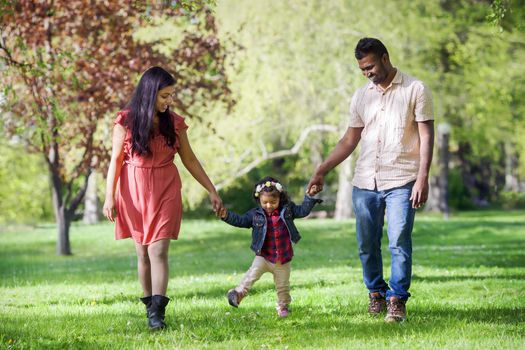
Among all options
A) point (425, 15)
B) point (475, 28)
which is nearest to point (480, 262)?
point (475, 28)

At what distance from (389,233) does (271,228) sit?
0.94 meters

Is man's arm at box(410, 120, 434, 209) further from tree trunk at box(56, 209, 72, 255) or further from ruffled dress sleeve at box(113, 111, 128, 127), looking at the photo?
tree trunk at box(56, 209, 72, 255)

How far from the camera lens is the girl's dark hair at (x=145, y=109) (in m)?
6.62

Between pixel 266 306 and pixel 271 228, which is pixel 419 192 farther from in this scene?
pixel 266 306

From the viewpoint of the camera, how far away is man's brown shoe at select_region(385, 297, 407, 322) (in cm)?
668

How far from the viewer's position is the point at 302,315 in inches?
283

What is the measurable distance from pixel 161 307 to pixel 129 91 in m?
10.2

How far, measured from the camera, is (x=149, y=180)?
22.1 ft

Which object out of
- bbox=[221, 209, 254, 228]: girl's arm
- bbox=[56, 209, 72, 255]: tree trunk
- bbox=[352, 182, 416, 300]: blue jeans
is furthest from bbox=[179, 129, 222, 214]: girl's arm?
bbox=[56, 209, 72, 255]: tree trunk

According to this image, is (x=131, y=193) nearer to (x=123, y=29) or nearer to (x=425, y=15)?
(x=123, y=29)

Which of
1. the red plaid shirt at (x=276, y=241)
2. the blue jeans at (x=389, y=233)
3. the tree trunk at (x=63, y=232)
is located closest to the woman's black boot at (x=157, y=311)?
the red plaid shirt at (x=276, y=241)

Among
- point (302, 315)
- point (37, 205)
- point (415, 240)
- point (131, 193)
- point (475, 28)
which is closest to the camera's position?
point (131, 193)

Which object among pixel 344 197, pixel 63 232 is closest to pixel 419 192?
pixel 63 232

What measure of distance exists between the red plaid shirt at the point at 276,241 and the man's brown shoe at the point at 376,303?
80 centimetres
